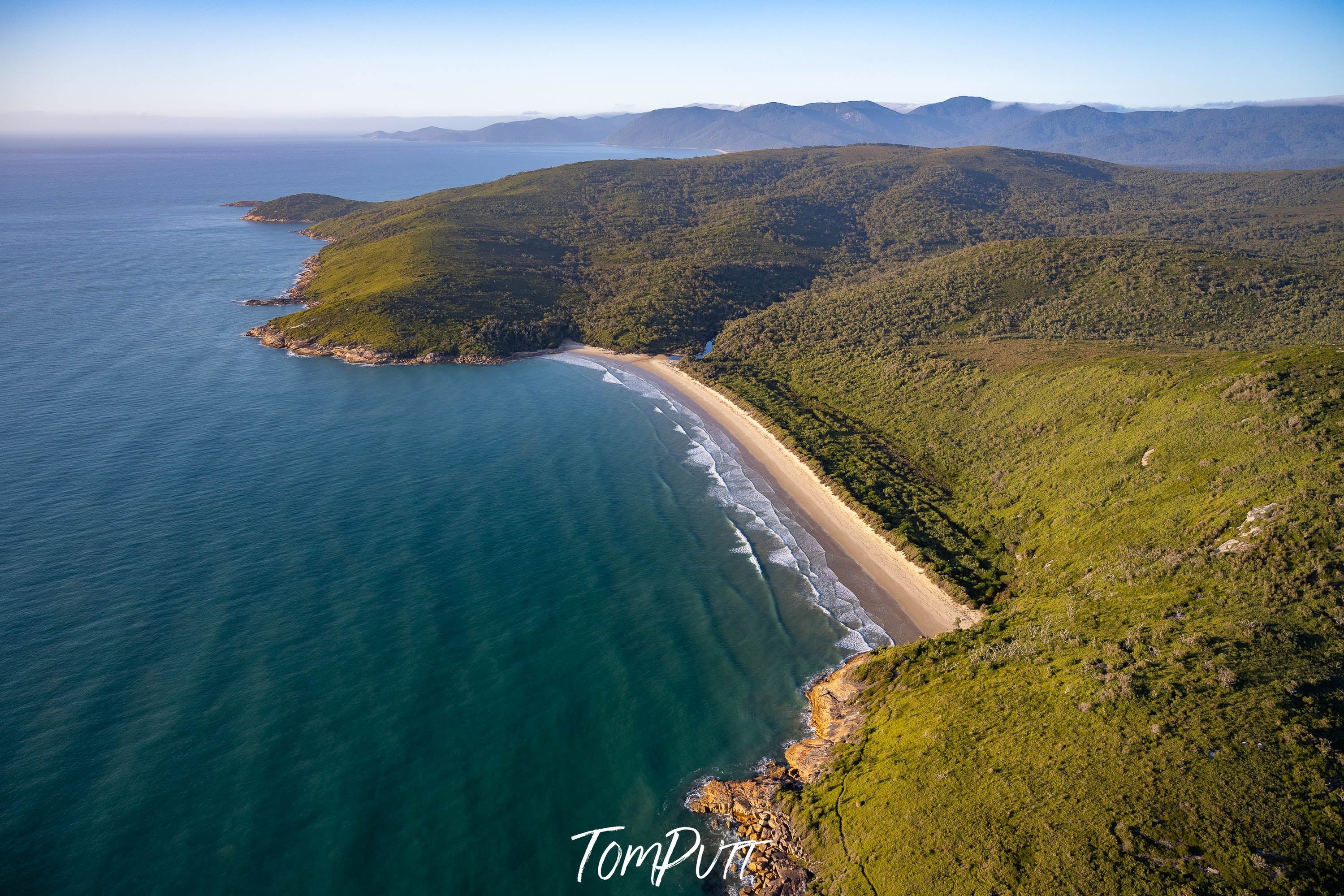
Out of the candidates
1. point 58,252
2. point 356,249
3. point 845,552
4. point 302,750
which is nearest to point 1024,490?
point 845,552

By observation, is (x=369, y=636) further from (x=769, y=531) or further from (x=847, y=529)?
(x=847, y=529)

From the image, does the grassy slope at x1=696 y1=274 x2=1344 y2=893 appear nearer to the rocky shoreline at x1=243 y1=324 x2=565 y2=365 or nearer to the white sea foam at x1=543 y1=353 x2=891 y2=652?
the white sea foam at x1=543 y1=353 x2=891 y2=652

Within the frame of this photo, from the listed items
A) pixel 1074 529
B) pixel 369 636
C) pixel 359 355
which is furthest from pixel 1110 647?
pixel 359 355

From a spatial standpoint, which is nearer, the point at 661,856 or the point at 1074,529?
the point at 661,856

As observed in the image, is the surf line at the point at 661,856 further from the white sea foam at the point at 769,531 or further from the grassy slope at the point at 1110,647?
the white sea foam at the point at 769,531

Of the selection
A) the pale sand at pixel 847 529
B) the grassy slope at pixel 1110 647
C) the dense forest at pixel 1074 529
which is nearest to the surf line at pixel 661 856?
the dense forest at pixel 1074 529

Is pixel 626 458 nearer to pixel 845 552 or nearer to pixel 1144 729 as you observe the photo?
pixel 845 552
